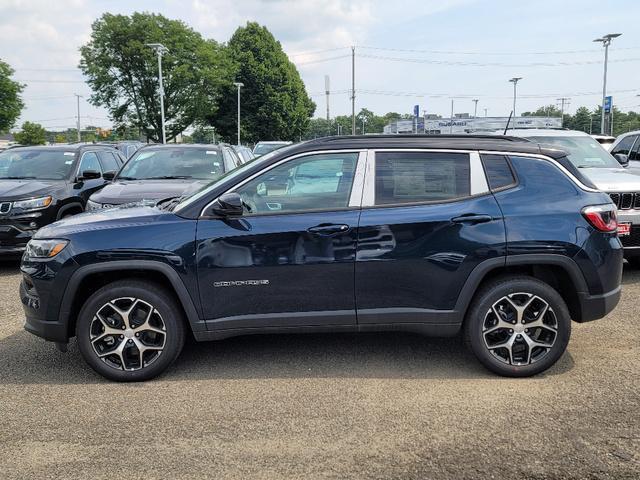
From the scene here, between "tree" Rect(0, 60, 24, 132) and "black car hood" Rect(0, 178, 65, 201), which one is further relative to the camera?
"tree" Rect(0, 60, 24, 132)

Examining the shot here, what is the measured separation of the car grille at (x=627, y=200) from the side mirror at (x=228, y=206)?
502 centimetres

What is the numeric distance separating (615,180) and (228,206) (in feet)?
17.7

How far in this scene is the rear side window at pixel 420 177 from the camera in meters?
4.16

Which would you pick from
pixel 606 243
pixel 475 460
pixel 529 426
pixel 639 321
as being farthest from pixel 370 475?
pixel 639 321

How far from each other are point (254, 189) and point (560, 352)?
8.45ft

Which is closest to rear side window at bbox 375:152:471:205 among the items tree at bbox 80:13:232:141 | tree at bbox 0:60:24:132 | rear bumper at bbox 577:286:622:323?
rear bumper at bbox 577:286:622:323

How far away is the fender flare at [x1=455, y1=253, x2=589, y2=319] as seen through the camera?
4051 mm

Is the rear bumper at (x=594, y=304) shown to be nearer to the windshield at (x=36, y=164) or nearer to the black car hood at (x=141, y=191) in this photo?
the black car hood at (x=141, y=191)

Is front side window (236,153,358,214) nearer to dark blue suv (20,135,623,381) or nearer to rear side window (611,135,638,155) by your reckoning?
dark blue suv (20,135,623,381)

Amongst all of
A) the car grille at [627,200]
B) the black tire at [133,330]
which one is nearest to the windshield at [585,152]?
the car grille at [627,200]

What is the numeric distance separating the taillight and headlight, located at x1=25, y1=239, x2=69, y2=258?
151 inches

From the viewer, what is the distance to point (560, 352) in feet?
13.6

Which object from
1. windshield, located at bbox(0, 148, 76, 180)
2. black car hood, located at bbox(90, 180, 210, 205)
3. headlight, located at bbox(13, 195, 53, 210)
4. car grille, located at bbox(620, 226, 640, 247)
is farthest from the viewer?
windshield, located at bbox(0, 148, 76, 180)

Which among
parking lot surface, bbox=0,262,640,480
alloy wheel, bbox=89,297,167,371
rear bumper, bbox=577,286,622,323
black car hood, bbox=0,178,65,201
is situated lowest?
parking lot surface, bbox=0,262,640,480
